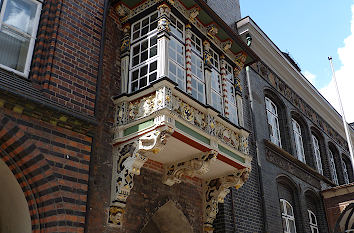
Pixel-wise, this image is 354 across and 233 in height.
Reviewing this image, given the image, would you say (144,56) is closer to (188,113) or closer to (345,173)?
(188,113)

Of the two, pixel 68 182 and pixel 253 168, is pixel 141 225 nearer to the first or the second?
pixel 68 182

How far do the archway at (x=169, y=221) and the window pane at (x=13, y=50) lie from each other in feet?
15.9

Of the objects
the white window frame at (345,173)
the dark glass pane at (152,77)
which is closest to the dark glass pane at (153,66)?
Result: the dark glass pane at (152,77)

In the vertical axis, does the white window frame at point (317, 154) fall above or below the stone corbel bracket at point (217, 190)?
above

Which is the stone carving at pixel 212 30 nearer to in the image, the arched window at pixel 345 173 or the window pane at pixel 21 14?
the window pane at pixel 21 14

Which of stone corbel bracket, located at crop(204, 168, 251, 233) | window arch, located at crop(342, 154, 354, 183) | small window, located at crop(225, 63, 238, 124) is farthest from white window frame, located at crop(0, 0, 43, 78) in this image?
window arch, located at crop(342, 154, 354, 183)

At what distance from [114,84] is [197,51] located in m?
2.55

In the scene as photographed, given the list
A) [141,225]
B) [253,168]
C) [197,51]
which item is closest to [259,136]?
[253,168]

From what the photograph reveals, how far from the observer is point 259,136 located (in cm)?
1447

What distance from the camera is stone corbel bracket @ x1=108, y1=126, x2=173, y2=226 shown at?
812 centimetres

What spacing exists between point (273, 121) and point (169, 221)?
813 centimetres

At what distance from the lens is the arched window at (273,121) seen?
1638 cm

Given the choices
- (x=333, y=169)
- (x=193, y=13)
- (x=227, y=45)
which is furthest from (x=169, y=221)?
(x=333, y=169)

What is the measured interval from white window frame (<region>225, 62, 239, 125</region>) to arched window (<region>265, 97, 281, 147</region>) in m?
4.99
